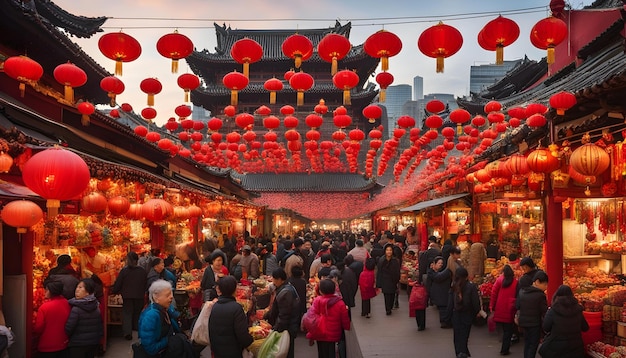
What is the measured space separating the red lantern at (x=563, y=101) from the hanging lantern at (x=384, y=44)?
7.76ft

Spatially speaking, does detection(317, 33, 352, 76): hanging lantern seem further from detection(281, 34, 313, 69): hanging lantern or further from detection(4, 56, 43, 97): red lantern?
detection(4, 56, 43, 97): red lantern

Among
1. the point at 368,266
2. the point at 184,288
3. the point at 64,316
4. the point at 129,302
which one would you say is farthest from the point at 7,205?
the point at 368,266

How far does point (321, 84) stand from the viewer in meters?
41.5

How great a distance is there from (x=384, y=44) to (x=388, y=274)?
5.32 metres

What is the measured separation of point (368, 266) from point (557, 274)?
11.7 ft

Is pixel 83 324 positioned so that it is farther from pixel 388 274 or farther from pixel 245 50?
pixel 388 274

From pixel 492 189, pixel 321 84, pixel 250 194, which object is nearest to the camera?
pixel 492 189

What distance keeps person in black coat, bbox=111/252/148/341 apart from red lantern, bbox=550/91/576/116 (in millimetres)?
6874

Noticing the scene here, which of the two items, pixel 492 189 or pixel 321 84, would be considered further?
pixel 321 84

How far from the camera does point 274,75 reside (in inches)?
1656

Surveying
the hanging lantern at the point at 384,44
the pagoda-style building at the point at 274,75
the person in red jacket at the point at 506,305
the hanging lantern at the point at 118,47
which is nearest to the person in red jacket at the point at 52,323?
the hanging lantern at the point at 118,47

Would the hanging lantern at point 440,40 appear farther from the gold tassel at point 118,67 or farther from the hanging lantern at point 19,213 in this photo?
the hanging lantern at point 19,213

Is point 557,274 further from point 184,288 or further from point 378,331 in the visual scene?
point 184,288

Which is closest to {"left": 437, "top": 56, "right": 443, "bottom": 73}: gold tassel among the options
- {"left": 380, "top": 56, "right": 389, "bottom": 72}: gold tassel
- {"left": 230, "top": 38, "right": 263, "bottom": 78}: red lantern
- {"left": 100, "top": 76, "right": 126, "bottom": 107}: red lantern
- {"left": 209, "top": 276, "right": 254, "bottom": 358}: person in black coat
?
{"left": 380, "top": 56, "right": 389, "bottom": 72}: gold tassel
